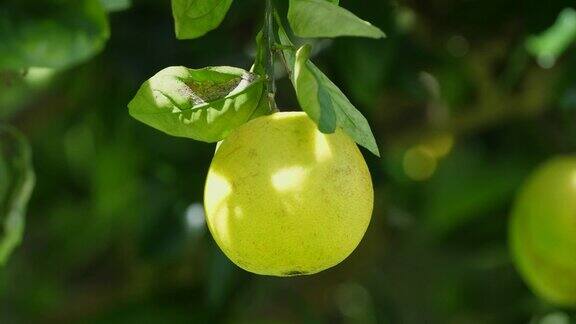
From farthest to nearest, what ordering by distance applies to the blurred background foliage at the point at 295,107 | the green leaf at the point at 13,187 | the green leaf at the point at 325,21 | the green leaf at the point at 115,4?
the blurred background foliage at the point at 295,107
the green leaf at the point at 13,187
the green leaf at the point at 115,4
the green leaf at the point at 325,21

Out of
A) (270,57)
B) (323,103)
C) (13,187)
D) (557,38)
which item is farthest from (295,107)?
(323,103)

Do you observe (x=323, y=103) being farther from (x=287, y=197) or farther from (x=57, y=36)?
(x=57, y=36)

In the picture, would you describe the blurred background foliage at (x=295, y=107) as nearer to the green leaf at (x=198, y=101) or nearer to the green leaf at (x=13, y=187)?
the green leaf at (x=13, y=187)

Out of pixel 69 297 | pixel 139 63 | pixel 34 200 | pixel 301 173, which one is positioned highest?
pixel 301 173

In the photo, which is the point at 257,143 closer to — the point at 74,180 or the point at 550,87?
the point at 550,87

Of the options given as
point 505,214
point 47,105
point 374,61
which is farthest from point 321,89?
point 505,214

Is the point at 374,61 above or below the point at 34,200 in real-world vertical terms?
above

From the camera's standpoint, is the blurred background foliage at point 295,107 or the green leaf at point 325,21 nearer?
the green leaf at point 325,21

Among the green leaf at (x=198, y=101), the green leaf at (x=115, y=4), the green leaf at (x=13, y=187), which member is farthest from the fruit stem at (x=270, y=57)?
the green leaf at (x=13, y=187)
